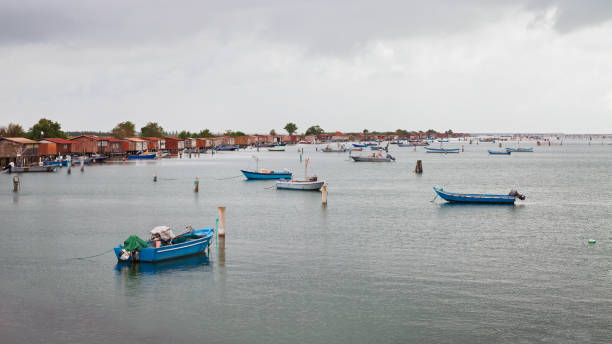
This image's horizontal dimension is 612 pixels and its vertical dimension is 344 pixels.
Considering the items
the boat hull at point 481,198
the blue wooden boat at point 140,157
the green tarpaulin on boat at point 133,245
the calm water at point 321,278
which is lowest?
the calm water at point 321,278

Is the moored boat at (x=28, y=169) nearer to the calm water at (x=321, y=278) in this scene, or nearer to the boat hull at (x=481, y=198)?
the calm water at (x=321, y=278)

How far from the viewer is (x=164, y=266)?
32.0 m

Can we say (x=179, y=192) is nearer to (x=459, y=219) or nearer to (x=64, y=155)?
(x=459, y=219)

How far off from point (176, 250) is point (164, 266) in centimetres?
141

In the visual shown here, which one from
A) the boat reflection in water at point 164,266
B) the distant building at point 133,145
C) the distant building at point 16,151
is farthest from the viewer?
the distant building at point 133,145

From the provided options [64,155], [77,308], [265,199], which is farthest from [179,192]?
[64,155]

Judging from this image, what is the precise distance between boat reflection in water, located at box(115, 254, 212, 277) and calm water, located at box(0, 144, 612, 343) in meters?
0.17

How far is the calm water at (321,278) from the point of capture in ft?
73.7

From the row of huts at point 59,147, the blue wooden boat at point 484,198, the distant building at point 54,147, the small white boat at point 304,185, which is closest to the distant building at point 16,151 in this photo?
the row of huts at point 59,147

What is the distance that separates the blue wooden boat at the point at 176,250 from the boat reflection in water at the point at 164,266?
0.31 meters

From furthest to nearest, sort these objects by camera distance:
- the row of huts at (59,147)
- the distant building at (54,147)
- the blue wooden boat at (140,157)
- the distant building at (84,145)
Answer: the blue wooden boat at (140,157) → the distant building at (84,145) → the distant building at (54,147) → the row of huts at (59,147)

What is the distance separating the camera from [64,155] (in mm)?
152000

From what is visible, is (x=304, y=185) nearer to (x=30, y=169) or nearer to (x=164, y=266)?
(x=164, y=266)

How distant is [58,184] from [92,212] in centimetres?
3781
